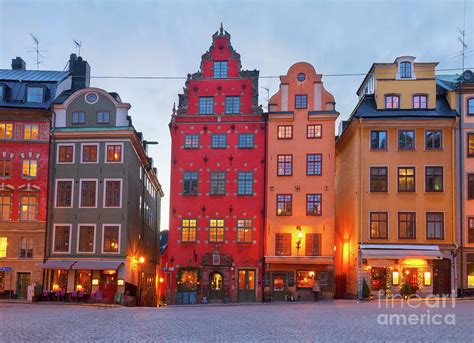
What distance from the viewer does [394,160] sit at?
51.0 metres

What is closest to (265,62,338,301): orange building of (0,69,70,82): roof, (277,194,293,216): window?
(277,194,293,216): window

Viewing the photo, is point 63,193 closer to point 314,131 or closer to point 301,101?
point 301,101

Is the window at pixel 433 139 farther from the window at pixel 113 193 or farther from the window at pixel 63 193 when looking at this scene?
the window at pixel 63 193

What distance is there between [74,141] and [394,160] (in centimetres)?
2329

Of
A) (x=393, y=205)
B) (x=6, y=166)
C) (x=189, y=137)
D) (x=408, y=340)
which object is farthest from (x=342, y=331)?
(x=6, y=166)

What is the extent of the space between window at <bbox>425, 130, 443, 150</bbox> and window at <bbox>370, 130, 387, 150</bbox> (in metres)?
2.96

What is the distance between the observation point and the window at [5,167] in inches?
2048

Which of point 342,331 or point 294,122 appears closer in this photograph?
point 342,331

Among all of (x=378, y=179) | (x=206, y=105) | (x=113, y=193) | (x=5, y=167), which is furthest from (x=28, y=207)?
(x=378, y=179)

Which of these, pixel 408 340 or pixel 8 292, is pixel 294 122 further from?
pixel 408 340

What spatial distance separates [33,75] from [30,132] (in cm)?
703

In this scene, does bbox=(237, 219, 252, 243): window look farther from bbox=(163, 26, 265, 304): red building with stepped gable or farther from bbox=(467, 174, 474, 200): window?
bbox=(467, 174, 474, 200): window

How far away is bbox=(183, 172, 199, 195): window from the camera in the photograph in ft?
173

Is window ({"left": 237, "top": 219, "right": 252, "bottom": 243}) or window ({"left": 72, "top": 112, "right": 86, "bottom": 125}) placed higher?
window ({"left": 72, "top": 112, "right": 86, "bottom": 125})
